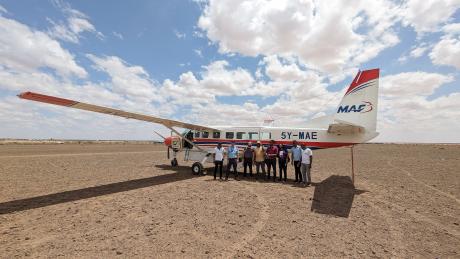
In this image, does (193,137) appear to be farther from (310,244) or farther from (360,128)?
(310,244)

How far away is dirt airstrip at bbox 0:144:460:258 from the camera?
206 inches

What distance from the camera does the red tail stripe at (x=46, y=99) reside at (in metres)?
8.32

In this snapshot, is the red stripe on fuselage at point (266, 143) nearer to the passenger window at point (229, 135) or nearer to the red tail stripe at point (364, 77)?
the passenger window at point (229, 135)

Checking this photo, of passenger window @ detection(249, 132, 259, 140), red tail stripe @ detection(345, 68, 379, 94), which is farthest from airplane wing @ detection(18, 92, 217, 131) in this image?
red tail stripe @ detection(345, 68, 379, 94)

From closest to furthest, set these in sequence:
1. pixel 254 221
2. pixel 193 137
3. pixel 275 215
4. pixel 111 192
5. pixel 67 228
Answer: pixel 67 228, pixel 254 221, pixel 275 215, pixel 111 192, pixel 193 137

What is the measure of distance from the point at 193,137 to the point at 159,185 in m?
6.25

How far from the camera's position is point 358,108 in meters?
12.0

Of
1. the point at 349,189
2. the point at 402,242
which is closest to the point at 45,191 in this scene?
the point at 402,242

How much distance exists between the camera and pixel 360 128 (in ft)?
39.3

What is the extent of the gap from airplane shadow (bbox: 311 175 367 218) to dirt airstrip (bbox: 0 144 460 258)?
40 mm

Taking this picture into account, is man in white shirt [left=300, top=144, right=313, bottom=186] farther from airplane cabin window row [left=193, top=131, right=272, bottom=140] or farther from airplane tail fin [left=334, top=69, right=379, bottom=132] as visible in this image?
airplane cabin window row [left=193, top=131, right=272, bottom=140]

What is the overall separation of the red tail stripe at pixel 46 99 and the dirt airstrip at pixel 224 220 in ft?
11.7

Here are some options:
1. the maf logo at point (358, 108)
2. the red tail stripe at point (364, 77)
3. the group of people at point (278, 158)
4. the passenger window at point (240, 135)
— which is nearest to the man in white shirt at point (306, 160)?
the group of people at point (278, 158)

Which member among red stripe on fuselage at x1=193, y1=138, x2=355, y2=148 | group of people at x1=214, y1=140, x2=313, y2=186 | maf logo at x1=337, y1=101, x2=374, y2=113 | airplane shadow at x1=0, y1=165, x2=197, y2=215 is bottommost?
airplane shadow at x1=0, y1=165, x2=197, y2=215
